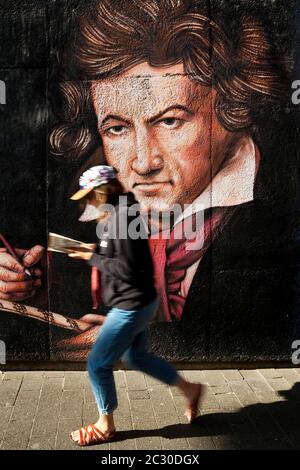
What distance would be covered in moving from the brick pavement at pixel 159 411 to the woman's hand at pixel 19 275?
0.72 m

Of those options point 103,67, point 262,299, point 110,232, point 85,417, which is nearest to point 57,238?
point 110,232

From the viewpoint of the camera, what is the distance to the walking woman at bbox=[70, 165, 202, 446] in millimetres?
3363

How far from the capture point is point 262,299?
489 cm

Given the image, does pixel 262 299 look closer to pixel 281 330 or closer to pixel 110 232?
pixel 281 330

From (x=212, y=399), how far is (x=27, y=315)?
69.6 inches

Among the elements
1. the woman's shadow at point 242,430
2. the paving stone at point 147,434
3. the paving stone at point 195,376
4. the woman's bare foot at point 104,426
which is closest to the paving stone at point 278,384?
the woman's shadow at point 242,430

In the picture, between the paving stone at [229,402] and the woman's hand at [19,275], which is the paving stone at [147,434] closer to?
the paving stone at [229,402]

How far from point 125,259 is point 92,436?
122 cm

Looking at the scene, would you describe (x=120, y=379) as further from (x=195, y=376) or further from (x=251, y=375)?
(x=251, y=375)

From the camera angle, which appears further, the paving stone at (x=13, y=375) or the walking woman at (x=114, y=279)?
the paving stone at (x=13, y=375)

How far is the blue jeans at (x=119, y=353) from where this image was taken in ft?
11.3

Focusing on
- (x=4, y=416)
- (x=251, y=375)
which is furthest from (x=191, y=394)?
(x=4, y=416)

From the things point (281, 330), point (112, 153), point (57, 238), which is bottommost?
point (281, 330)

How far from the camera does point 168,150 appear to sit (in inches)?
187
